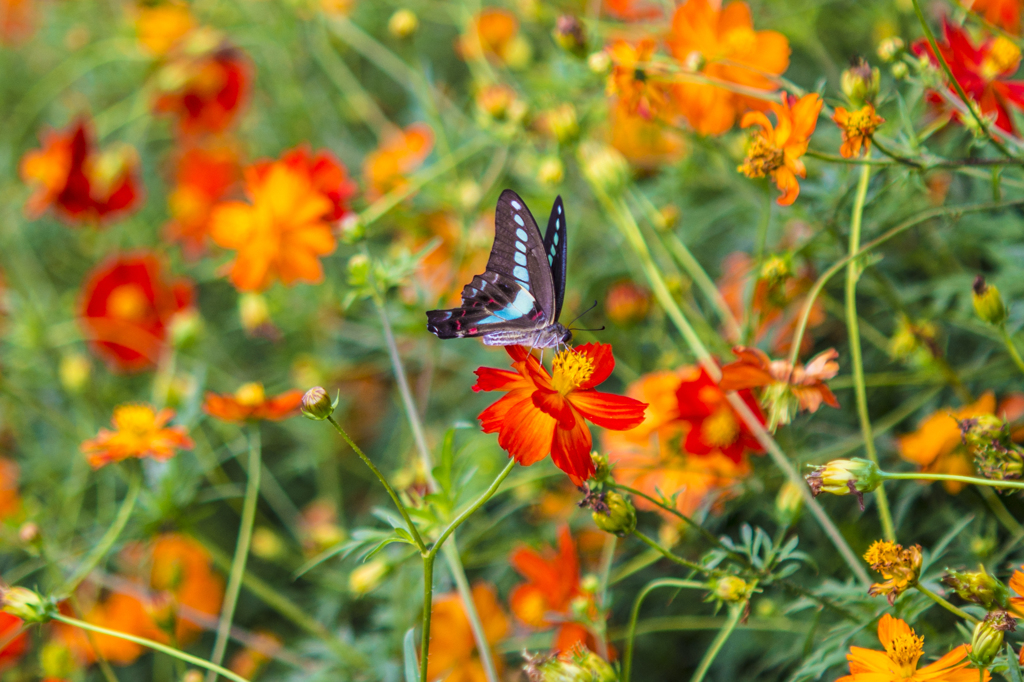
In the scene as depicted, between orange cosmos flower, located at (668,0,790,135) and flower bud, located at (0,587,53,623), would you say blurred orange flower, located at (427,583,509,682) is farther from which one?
orange cosmos flower, located at (668,0,790,135)

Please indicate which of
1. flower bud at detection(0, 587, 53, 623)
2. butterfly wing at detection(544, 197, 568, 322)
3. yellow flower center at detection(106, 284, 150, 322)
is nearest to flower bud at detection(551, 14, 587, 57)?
butterfly wing at detection(544, 197, 568, 322)

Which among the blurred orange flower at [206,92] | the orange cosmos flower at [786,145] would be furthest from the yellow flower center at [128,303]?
the orange cosmos flower at [786,145]

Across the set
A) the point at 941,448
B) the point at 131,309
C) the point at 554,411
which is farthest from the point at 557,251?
A: the point at 131,309

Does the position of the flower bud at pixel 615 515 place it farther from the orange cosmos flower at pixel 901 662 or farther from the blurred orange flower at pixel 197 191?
the blurred orange flower at pixel 197 191

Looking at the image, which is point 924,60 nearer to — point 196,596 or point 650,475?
point 650,475

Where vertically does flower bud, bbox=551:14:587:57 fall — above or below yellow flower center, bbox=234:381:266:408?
above

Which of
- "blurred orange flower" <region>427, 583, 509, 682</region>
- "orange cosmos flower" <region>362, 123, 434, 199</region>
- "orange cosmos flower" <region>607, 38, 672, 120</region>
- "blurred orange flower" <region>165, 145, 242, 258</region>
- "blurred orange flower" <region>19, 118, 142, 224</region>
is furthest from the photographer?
"blurred orange flower" <region>165, 145, 242, 258</region>

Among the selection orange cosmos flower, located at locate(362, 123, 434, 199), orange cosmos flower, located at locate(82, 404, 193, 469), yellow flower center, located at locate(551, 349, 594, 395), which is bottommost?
orange cosmos flower, located at locate(82, 404, 193, 469)
